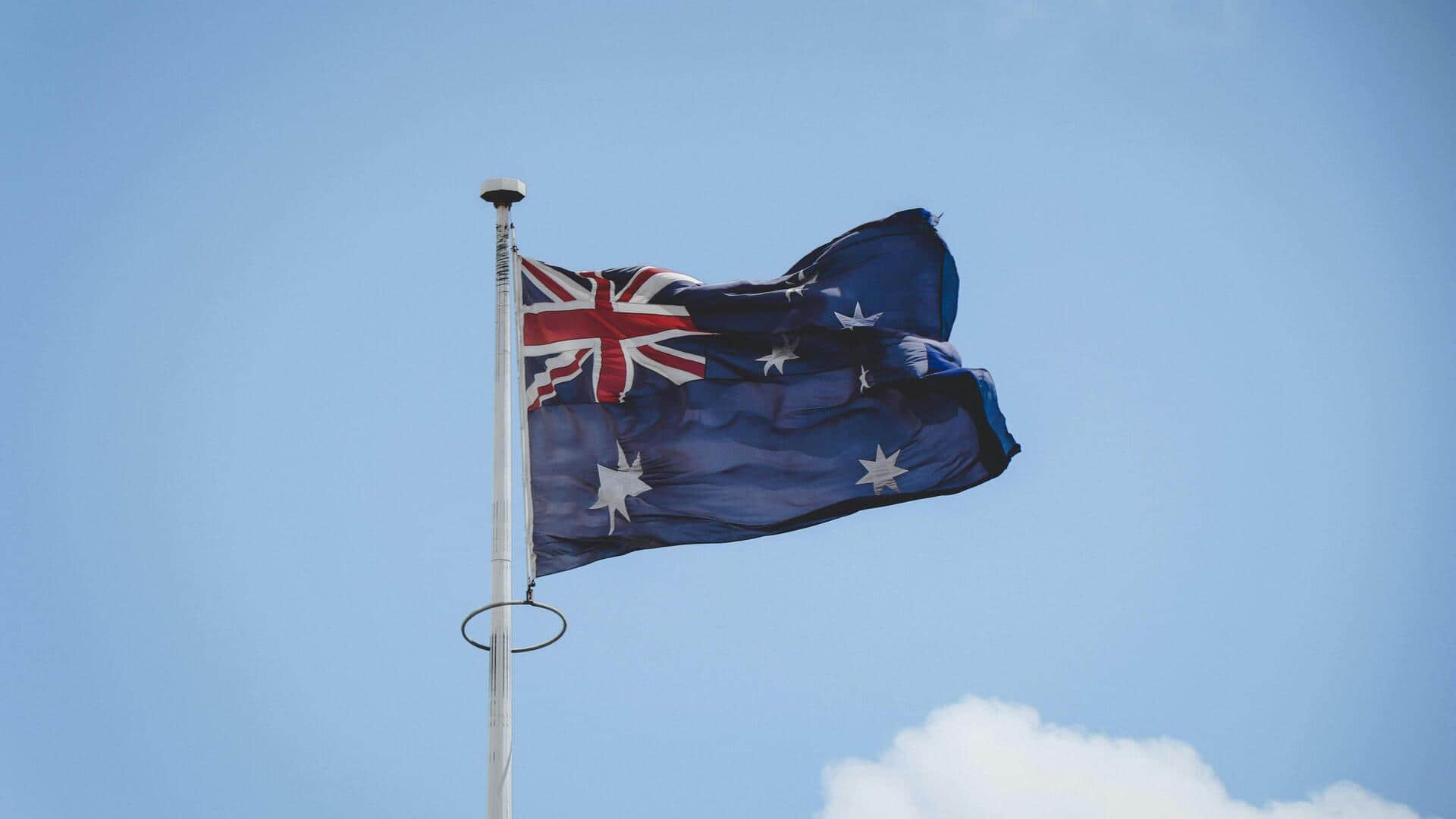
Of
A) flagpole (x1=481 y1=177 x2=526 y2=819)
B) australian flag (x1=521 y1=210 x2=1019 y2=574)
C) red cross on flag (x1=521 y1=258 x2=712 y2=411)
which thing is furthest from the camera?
red cross on flag (x1=521 y1=258 x2=712 y2=411)

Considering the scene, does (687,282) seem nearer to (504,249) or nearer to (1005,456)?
(504,249)

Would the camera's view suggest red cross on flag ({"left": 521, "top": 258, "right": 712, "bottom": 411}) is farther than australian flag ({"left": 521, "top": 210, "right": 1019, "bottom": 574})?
Yes

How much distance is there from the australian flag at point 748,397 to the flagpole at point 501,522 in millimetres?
601

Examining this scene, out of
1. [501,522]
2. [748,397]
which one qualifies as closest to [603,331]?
[748,397]

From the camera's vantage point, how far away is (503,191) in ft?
67.7

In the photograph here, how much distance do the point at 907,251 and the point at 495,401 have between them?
569cm

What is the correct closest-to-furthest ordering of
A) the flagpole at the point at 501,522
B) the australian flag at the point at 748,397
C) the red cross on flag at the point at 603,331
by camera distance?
the flagpole at the point at 501,522
the australian flag at the point at 748,397
the red cross on flag at the point at 603,331

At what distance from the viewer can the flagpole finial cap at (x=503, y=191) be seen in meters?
20.6

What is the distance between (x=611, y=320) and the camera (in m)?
21.7

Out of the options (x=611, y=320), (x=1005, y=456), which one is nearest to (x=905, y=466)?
(x=1005, y=456)

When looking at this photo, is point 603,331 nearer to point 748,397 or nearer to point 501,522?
point 748,397

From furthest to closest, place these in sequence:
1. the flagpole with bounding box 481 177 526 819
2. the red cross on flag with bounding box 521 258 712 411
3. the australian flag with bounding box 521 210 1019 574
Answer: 1. the red cross on flag with bounding box 521 258 712 411
2. the australian flag with bounding box 521 210 1019 574
3. the flagpole with bounding box 481 177 526 819

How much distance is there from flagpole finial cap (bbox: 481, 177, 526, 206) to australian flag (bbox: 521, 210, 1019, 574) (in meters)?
0.87

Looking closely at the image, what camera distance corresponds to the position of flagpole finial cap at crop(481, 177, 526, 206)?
2059 cm
